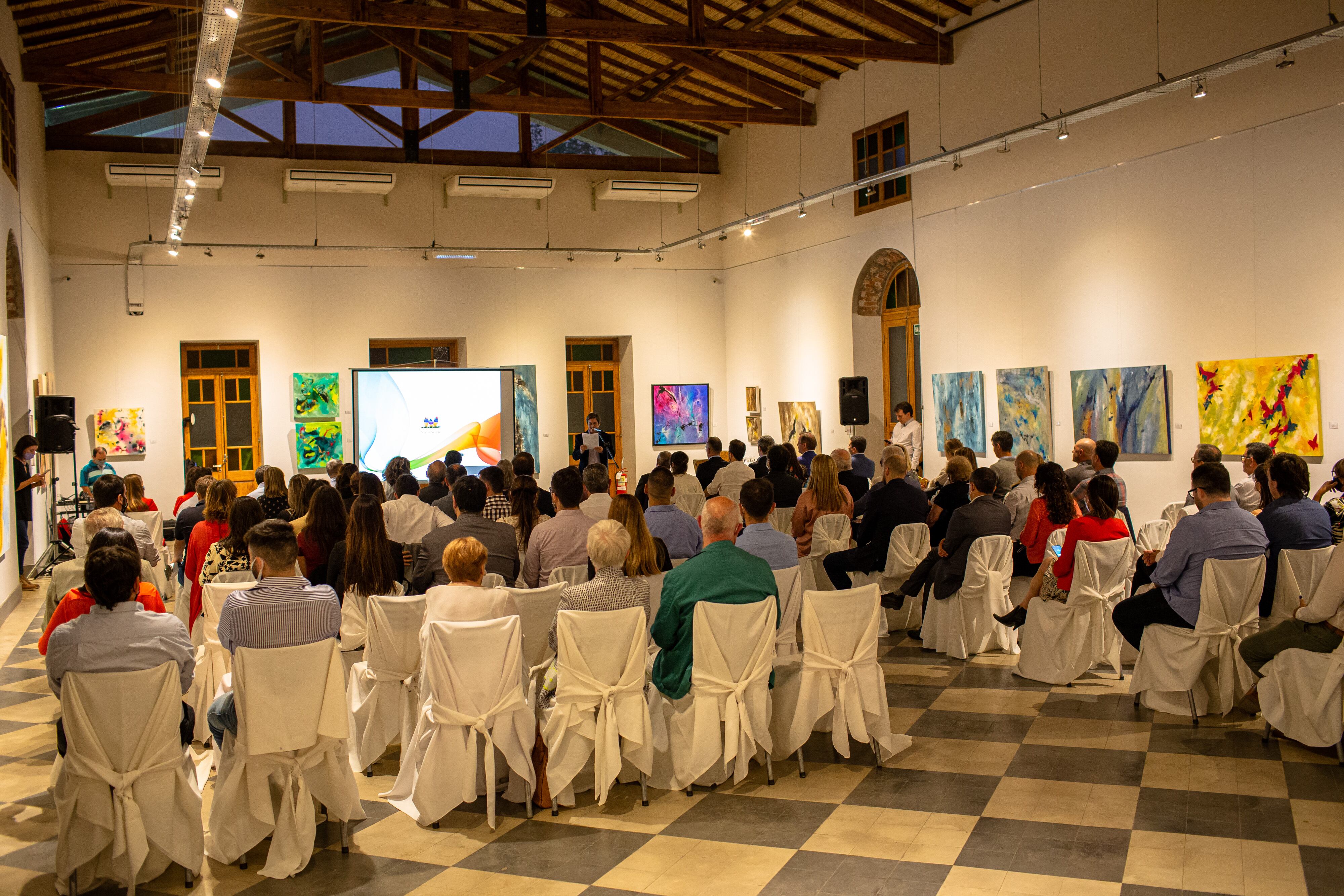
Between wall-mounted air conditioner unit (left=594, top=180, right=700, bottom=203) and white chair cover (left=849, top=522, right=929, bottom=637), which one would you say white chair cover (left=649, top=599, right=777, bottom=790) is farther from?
wall-mounted air conditioner unit (left=594, top=180, right=700, bottom=203)

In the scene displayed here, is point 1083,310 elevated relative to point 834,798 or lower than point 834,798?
elevated

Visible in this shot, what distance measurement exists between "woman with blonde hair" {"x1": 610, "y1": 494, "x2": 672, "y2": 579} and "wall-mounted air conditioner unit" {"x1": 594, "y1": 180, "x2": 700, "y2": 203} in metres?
11.9

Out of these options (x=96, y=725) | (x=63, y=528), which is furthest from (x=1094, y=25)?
(x=63, y=528)

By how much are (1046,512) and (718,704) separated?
2952 mm

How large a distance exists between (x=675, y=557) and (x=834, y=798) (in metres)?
2.31

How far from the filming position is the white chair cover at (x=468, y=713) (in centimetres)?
415

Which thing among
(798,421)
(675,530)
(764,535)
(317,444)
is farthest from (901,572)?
(317,444)

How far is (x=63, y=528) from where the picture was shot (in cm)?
1120

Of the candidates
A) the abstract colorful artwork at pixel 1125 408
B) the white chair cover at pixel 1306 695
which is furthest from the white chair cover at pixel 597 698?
the abstract colorful artwork at pixel 1125 408

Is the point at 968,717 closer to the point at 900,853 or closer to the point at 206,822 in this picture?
the point at 900,853

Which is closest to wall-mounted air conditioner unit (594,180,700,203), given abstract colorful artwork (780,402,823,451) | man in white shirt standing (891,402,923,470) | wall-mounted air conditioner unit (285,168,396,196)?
wall-mounted air conditioner unit (285,168,396,196)

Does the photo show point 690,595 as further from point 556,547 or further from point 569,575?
point 556,547

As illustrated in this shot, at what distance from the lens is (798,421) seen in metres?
15.2

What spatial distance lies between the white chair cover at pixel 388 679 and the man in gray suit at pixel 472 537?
33cm
